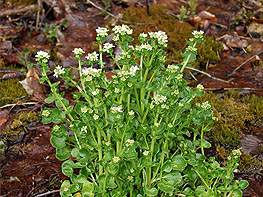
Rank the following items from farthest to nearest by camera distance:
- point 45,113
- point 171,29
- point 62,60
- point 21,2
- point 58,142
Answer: point 21,2
point 171,29
point 62,60
point 58,142
point 45,113

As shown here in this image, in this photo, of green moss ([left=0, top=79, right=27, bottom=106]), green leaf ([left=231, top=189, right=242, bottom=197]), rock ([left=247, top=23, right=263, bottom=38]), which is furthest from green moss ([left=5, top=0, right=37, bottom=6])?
green leaf ([left=231, top=189, right=242, bottom=197])

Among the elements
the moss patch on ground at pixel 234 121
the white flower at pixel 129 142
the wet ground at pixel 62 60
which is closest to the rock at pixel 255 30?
the wet ground at pixel 62 60

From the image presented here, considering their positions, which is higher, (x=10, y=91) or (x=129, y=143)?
(x=129, y=143)

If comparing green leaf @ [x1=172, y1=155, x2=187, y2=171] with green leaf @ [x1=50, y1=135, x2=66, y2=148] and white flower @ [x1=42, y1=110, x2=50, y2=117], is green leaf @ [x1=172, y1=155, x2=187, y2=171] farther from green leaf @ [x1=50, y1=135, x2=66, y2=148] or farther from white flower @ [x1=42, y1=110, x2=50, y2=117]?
white flower @ [x1=42, y1=110, x2=50, y2=117]

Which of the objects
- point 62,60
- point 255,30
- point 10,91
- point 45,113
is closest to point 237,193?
point 45,113

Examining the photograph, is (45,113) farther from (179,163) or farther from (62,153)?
(179,163)

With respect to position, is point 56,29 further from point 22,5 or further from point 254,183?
point 254,183
